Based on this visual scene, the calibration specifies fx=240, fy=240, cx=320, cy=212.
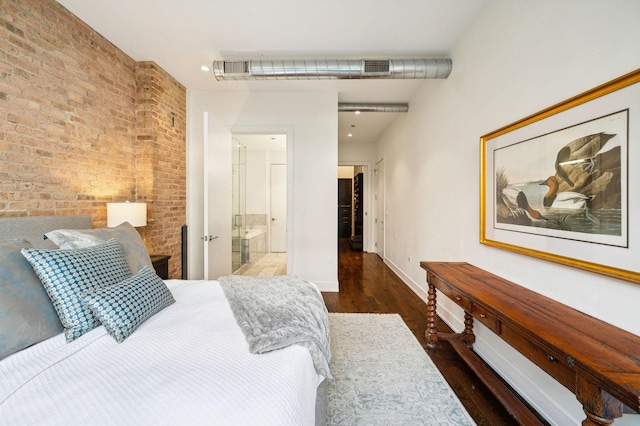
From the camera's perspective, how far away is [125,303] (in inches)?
47.3

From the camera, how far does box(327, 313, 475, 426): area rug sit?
58.4 inches

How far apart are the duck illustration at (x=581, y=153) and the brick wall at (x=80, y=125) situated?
3.68 meters

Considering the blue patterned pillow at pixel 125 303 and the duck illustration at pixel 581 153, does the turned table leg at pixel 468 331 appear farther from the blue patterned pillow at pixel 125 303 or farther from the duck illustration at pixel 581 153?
the blue patterned pillow at pixel 125 303

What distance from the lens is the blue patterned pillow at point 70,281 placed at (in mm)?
1154

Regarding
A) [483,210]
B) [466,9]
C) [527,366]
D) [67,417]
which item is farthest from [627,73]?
[67,417]

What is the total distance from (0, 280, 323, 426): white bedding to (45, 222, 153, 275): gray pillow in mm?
614

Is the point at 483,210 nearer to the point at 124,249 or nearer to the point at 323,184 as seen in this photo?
the point at 323,184

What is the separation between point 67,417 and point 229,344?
0.50 m

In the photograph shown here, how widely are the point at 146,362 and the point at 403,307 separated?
279 cm

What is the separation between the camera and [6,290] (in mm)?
1083

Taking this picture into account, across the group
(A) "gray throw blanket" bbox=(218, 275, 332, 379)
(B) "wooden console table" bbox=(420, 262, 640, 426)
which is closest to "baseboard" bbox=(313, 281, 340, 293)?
(A) "gray throw blanket" bbox=(218, 275, 332, 379)

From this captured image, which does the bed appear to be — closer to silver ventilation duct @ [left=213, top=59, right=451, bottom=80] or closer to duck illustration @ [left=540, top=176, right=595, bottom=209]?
duck illustration @ [left=540, top=176, right=595, bottom=209]

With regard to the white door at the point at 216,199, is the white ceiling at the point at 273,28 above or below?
above

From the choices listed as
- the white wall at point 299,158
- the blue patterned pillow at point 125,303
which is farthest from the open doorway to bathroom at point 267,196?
Answer: the blue patterned pillow at point 125,303
